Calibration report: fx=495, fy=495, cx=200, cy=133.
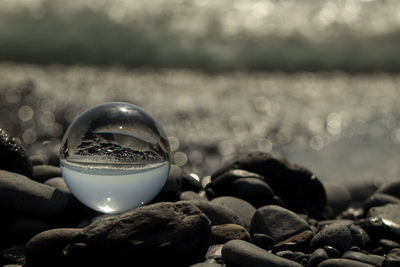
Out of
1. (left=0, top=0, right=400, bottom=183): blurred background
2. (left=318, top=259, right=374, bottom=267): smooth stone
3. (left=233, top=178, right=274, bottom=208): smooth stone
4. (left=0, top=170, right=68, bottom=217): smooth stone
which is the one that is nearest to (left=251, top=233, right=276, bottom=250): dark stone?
(left=318, top=259, right=374, bottom=267): smooth stone

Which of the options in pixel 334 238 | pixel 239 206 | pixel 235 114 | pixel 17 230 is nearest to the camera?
pixel 334 238

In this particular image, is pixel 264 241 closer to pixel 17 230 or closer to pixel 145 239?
pixel 145 239

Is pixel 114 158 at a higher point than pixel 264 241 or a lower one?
higher

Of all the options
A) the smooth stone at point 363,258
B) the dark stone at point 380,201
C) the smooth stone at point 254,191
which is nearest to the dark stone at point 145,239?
the smooth stone at point 363,258

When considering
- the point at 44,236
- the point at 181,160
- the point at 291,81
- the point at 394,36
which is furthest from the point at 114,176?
the point at 394,36

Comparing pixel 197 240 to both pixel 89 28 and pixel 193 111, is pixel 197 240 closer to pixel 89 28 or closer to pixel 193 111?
pixel 193 111

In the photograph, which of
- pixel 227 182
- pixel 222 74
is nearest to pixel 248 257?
pixel 227 182
